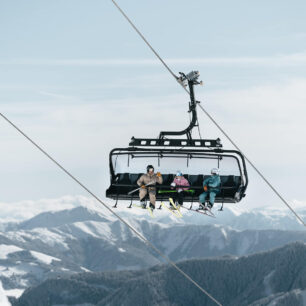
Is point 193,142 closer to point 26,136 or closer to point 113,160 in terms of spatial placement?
point 113,160

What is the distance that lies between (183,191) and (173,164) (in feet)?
5.21

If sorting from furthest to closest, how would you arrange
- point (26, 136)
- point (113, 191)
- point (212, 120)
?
point (113, 191), point (212, 120), point (26, 136)

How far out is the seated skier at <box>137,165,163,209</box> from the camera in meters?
35.7

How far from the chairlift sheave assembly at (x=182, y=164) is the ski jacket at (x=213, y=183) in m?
0.40

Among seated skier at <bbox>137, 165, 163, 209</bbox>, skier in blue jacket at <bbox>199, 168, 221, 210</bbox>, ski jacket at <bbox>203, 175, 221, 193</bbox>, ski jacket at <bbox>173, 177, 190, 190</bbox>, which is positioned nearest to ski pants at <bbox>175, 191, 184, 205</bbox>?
ski jacket at <bbox>173, 177, 190, 190</bbox>

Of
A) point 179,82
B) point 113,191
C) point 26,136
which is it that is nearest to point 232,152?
point 179,82

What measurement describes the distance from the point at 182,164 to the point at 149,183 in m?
2.03

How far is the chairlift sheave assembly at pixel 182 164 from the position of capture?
3389 centimetres

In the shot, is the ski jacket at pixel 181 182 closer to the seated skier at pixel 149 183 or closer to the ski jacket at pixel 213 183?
the seated skier at pixel 149 183

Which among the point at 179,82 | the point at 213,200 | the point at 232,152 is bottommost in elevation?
the point at 213,200

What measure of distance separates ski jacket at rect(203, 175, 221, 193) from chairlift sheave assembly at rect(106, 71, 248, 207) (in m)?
0.40

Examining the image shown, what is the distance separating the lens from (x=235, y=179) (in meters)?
36.4

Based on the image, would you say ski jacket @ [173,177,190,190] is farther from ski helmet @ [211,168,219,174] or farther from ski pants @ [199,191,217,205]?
ski helmet @ [211,168,219,174]

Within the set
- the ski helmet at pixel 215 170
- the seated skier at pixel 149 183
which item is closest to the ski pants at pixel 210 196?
the ski helmet at pixel 215 170
